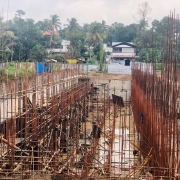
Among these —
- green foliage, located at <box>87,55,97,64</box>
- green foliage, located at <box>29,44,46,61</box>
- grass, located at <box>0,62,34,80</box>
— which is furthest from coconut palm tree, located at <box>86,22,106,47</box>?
grass, located at <box>0,62,34,80</box>

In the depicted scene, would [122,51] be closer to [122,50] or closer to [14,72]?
[122,50]

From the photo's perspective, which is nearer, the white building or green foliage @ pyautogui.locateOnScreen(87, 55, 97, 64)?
green foliage @ pyautogui.locateOnScreen(87, 55, 97, 64)

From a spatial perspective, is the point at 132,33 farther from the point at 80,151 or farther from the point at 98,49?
the point at 80,151

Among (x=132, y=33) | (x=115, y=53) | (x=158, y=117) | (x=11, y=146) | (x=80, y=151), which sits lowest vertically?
(x=80, y=151)

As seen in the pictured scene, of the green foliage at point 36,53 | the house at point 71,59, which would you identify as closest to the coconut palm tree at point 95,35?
the house at point 71,59

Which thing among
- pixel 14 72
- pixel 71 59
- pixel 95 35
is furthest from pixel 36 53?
pixel 14 72

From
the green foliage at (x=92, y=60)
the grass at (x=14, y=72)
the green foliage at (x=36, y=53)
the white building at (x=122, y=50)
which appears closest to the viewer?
the grass at (x=14, y=72)

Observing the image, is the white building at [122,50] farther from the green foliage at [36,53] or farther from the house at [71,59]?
the green foliage at [36,53]

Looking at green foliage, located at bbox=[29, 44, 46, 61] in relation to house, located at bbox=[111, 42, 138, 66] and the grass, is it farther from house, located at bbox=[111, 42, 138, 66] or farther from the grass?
house, located at bbox=[111, 42, 138, 66]

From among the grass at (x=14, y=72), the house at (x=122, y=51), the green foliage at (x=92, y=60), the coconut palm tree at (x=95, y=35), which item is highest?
the coconut palm tree at (x=95, y=35)

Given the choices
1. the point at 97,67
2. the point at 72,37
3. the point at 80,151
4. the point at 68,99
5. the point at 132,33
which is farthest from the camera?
the point at 132,33

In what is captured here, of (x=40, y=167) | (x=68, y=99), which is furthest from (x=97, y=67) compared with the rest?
(x=40, y=167)

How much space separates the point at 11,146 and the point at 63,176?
1195 mm

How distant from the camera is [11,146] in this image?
223 inches
